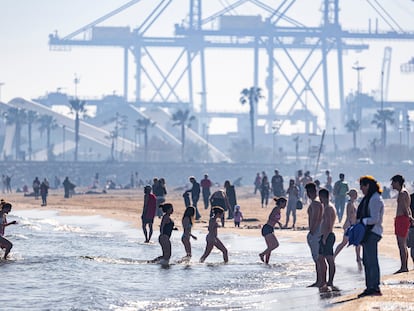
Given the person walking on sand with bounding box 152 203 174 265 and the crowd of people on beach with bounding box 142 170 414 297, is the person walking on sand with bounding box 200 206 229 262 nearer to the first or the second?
the crowd of people on beach with bounding box 142 170 414 297

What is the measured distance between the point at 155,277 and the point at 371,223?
572 cm

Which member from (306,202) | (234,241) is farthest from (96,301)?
(306,202)

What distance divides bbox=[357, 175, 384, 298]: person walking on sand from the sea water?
68 centimetres

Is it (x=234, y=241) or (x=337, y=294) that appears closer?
(x=337, y=294)

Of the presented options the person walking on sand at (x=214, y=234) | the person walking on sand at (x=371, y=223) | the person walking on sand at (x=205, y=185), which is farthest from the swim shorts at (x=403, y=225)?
the person walking on sand at (x=205, y=185)

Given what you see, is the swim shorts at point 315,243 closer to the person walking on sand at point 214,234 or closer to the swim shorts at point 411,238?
the swim shorts at point 411,238

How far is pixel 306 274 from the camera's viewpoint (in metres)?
18.1

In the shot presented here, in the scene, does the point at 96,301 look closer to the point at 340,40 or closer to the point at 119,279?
the point at 119,279

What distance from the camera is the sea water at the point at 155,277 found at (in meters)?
14.9

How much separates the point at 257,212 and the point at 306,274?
20907 mm

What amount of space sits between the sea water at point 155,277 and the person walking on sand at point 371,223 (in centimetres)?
68

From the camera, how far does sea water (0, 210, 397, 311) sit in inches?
587

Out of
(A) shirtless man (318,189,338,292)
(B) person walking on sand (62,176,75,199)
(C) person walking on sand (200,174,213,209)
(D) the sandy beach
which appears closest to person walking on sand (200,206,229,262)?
(D) the sandy beach

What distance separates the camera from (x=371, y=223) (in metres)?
13.3
